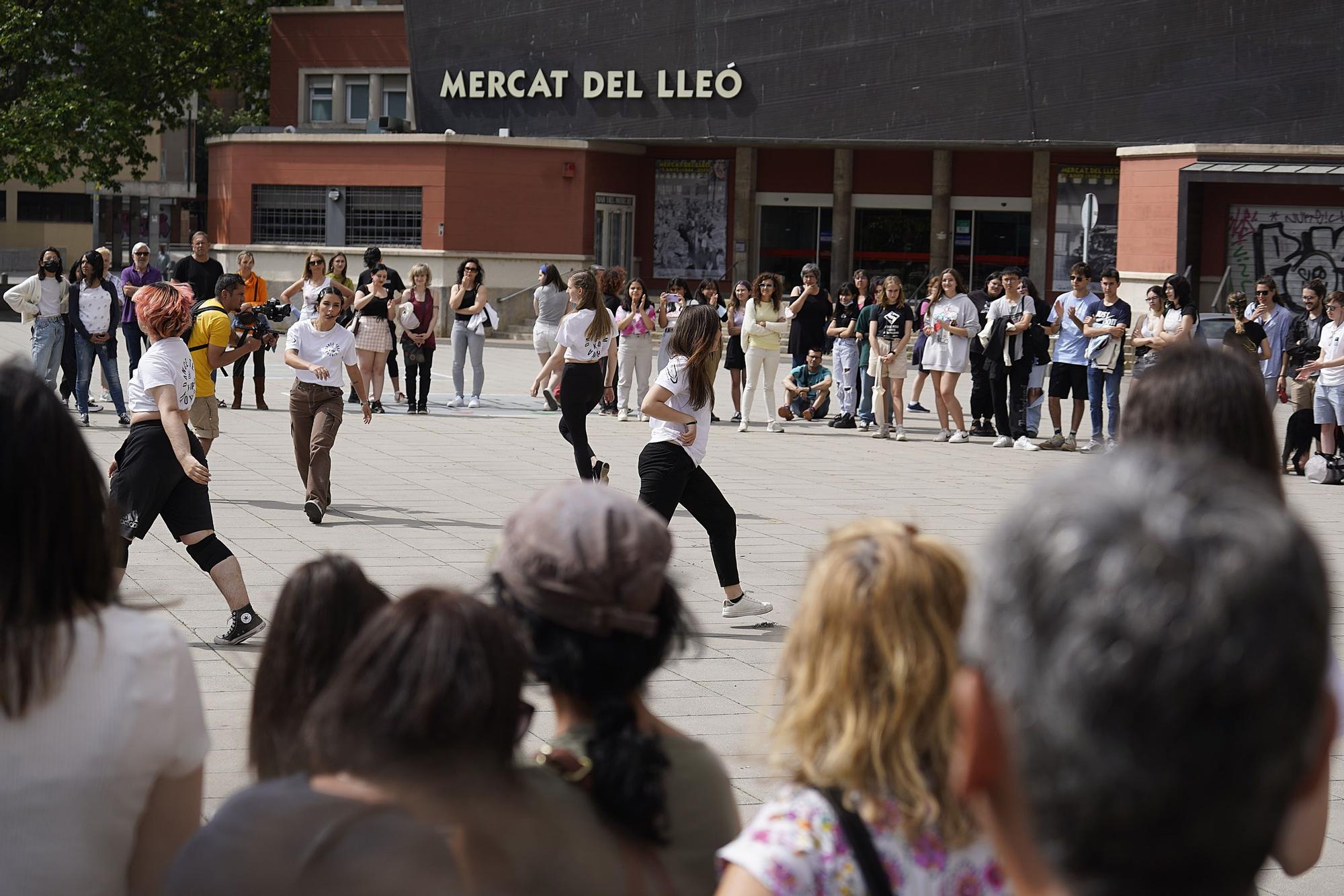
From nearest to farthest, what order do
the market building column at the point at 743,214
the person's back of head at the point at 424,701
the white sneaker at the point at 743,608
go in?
the person's back of head at the point at 424,701 < the white sneaker at the point at 743,608 < the market building column at the point at 743,214

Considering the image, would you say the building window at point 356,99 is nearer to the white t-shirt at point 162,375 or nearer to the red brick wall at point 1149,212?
the red brick wall at point 1149,212

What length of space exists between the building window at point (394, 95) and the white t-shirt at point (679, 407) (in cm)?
3310

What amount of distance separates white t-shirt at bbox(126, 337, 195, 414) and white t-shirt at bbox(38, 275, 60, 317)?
9.99m

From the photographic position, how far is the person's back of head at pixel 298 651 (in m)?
2.68

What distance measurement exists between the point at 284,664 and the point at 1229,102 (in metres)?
30.8

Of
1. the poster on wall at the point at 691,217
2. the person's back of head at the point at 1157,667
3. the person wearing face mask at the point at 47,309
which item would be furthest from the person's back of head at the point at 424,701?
the poster on wall at the point at 691,217

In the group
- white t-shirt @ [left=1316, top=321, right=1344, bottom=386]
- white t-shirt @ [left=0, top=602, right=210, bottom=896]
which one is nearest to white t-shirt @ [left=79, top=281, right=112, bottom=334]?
white t-shirt @ [left=1316, top=321, right=1344, bottom=386]

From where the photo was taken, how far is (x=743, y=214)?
37531mm

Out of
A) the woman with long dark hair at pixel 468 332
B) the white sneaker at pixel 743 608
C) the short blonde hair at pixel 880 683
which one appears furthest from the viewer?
the woman with long dark hair at pixel 468 332

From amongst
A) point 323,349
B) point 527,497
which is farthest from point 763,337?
point 323,349

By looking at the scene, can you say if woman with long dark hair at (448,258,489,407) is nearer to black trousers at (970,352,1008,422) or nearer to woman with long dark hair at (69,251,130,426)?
woman with long dark hair at (69,251,130,426)

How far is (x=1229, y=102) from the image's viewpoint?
3053 cm

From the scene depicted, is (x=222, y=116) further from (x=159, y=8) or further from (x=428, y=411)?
(x=428, y=411)

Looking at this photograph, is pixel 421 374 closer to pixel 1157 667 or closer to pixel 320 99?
pixel 1157 667
